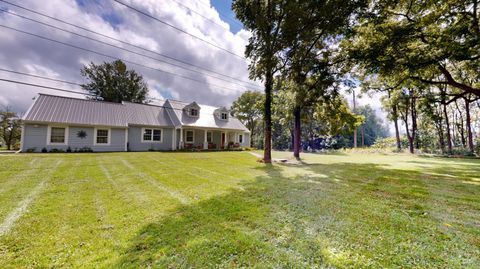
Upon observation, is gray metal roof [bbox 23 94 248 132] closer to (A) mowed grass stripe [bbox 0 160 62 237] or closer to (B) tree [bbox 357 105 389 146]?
(A) mowed grass stripe [bbox 0 160 62 237]

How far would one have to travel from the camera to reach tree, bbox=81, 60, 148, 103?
29048 mm

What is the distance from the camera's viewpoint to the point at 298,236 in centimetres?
280

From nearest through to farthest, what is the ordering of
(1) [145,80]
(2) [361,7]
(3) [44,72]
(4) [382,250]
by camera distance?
(4) [382,250]
(2) [361,7]
(3) [44,72]
(1) [145,80]

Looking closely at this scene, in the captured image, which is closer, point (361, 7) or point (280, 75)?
point (361, 7)

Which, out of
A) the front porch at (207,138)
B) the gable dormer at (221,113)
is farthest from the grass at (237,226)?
the gable dormer at (221,113)

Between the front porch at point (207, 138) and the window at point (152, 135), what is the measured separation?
186 centimetres

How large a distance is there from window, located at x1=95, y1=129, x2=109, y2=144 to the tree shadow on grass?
16280 mm

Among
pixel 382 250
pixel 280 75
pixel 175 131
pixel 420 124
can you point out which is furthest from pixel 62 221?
pixel 420 124

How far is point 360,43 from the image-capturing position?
10750 millimetres

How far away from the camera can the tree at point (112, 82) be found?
2905 centimetres

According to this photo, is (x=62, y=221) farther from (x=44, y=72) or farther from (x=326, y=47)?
(x=326, y=47)

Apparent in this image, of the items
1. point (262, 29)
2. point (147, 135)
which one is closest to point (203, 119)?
point (147, 135)

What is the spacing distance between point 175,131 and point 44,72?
34.4 feet

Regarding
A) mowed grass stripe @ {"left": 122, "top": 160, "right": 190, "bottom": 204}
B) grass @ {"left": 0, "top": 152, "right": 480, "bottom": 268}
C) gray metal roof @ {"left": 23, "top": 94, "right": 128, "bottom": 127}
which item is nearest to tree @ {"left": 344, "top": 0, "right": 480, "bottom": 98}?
grass @ {"left": 0, "top": 152, "right": 480, "bottom": 268}
